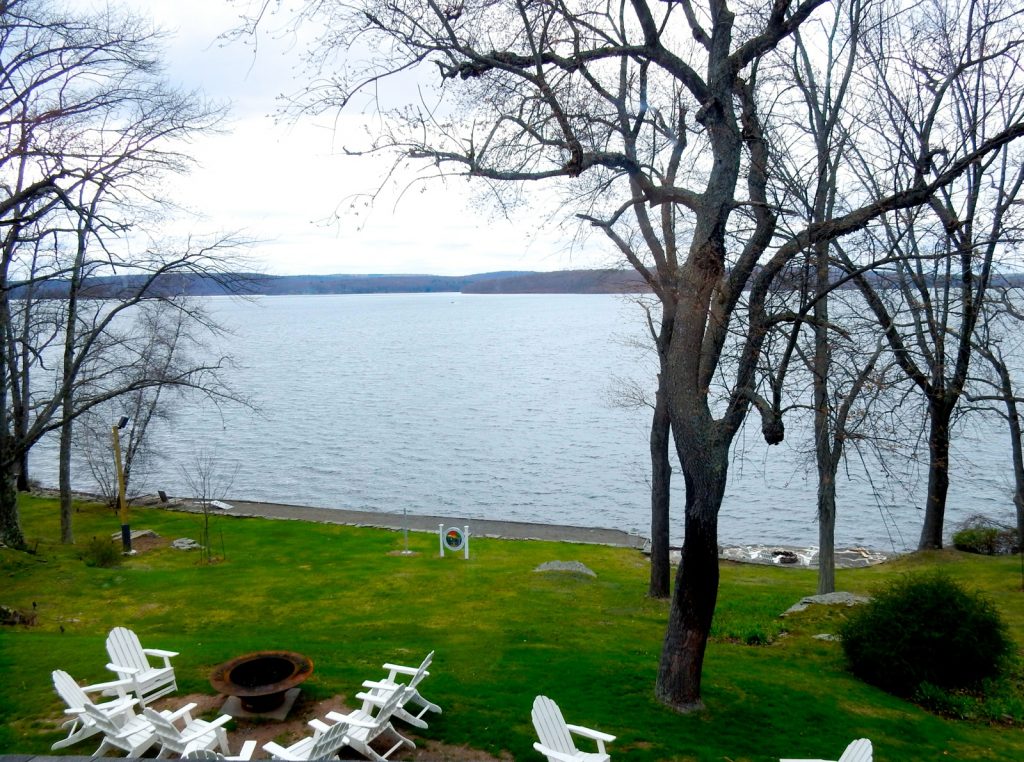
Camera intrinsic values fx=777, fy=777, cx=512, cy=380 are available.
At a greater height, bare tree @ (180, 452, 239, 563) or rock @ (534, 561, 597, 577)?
rock @ (534, 561, 597, 577)

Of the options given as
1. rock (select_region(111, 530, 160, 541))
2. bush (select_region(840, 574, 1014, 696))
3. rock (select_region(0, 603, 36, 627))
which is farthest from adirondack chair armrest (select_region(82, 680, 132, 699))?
rock (select_region(111, 530, 160, 541))

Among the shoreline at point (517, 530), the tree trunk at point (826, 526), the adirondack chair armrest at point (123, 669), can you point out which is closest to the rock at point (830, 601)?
the tree trunk at point (826, 526)

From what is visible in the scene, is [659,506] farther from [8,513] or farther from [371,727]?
[8,513]

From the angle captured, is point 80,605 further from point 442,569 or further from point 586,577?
point 586,577

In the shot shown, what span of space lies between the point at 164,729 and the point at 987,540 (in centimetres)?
2243

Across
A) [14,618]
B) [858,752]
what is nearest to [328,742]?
[858,752]

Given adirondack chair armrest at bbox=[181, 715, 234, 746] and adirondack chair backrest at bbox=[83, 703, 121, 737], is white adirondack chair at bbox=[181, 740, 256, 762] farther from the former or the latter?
adirondack chair backrest at bbox=[83, 703, 121, 737]

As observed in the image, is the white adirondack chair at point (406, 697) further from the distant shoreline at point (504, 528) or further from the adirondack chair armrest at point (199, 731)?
the distant shoreline at point (504, 528)

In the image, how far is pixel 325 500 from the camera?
37.6m

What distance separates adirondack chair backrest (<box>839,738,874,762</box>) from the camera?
6.47 metres

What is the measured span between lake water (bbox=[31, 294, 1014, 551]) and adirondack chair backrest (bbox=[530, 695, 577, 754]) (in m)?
7.50

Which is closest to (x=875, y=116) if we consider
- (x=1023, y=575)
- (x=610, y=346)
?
(x=1023, y=575)

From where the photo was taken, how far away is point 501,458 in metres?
44.8

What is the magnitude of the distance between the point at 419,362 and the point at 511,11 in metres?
87.0
